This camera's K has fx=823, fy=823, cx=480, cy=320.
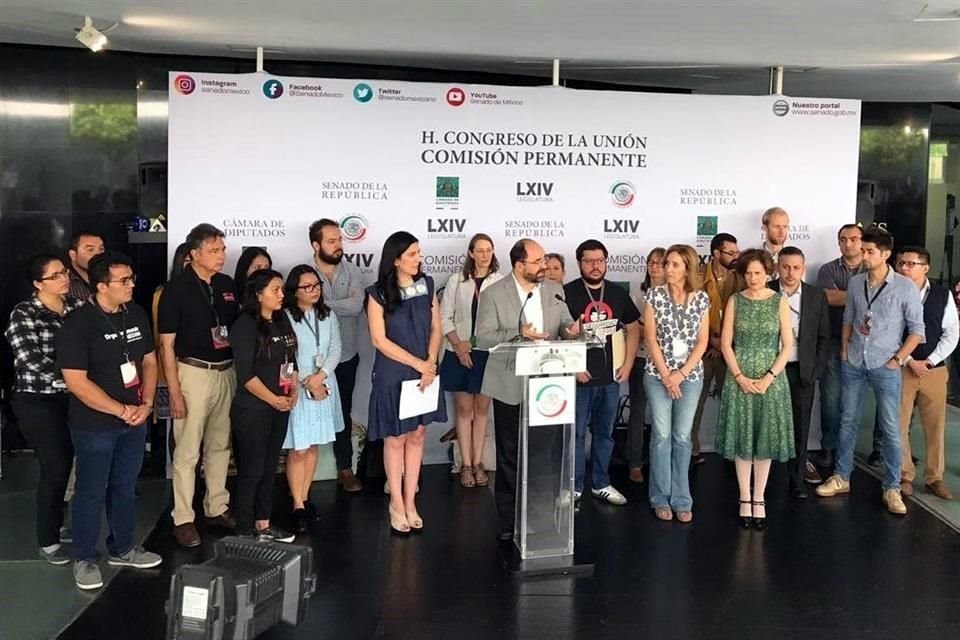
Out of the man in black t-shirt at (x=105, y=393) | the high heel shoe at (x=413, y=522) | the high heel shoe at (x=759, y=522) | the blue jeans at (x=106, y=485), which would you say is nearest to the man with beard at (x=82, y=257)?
the man in black t-shirt at (x=105, y=393)

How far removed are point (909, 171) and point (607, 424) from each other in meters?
5.23

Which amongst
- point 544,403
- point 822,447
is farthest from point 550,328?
point 822,447

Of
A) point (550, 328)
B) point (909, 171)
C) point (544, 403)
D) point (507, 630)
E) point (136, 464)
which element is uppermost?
point (909, 171)

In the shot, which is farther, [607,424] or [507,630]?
[607,424]

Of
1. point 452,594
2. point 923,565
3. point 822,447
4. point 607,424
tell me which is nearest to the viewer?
point 452,594

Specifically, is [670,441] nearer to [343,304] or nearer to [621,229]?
[621,229]

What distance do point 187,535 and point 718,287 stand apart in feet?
10.9

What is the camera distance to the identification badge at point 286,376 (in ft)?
12.9

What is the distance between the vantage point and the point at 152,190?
18.6 feet

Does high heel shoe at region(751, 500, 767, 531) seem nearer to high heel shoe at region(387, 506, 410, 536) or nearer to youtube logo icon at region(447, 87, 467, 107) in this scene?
high heel shoe at region(387, 506, 410, 536)

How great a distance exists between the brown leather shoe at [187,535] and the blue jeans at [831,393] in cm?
378

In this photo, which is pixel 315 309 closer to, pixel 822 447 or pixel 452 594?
pixel 452 594

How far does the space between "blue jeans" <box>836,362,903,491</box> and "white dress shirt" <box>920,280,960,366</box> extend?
0.88ft

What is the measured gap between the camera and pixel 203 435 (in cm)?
421
